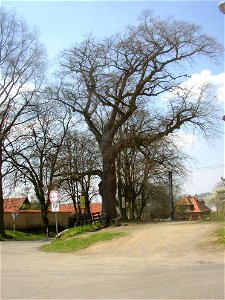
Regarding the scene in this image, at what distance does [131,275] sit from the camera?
9.51 meters

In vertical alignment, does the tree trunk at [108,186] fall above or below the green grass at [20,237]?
above

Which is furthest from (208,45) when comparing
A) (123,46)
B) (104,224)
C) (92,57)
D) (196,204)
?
(196,204)

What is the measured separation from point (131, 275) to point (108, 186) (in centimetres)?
2024

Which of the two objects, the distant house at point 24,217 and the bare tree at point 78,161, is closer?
the bare tree at point 78,161

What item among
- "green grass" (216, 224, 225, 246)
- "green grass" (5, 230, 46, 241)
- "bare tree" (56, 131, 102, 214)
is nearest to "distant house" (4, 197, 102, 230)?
"green grass" (5, 230, 46, 241)

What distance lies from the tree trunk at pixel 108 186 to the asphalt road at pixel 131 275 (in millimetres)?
13160

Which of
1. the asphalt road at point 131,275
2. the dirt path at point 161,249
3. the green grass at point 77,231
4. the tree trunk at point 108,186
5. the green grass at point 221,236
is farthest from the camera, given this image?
the tree trunk at point 108,186

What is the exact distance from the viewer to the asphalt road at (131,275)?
24.7ft

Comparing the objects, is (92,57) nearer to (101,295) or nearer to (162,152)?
(162,152)

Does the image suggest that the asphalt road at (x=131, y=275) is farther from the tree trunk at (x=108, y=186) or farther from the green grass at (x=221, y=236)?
the tree trunk at (x=108, y=186)

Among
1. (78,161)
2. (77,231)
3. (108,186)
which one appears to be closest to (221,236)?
(77,231)

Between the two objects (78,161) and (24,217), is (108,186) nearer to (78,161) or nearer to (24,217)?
(78,161)

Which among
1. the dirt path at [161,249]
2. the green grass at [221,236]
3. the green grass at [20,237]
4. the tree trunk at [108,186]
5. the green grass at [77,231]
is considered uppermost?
the tree trunk at [108,186]

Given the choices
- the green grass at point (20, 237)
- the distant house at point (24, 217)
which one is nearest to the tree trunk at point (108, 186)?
the green grass at point (20, 237)
